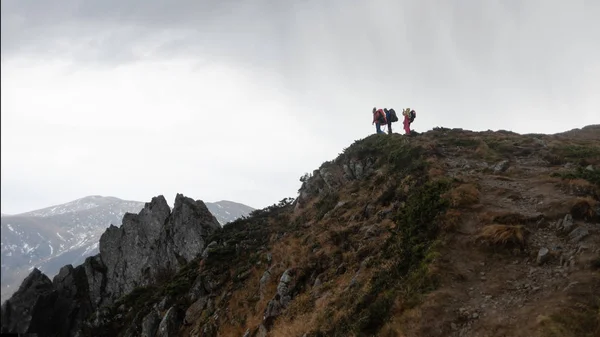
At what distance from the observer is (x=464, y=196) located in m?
14.7

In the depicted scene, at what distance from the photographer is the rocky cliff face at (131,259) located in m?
29.9

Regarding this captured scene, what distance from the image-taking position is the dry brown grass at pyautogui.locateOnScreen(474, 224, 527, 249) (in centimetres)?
1166

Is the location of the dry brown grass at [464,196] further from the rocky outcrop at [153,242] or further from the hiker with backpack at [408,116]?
the rocky outcrop at [153,242]

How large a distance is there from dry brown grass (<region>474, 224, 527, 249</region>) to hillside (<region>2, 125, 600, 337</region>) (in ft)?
0.10

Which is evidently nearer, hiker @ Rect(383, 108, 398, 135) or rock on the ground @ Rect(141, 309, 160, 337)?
rock on the ground @ Rect(141, 309, 160, 337)

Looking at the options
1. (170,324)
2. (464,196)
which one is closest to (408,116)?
(464,196)

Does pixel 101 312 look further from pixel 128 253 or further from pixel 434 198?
pixel 434 198

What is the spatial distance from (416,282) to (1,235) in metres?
10.0

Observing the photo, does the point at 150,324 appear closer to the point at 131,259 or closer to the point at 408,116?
the point at 131,259

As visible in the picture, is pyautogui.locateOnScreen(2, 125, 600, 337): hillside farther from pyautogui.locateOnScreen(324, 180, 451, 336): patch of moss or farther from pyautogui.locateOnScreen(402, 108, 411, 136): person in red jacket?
pyautogui.locateOnScreen(402, 108, 411, 136): person in red jacket

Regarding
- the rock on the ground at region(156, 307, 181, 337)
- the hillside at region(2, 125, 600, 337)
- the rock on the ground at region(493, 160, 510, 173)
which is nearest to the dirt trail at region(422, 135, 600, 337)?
the hillside at region(2, 125, 600, 337)

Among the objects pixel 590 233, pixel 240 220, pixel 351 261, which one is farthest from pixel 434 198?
pixel 240 220

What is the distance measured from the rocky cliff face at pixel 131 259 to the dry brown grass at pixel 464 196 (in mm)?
20953

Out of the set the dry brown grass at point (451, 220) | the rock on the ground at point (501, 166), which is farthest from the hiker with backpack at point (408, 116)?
the dry brown grass at point (451, 220)
